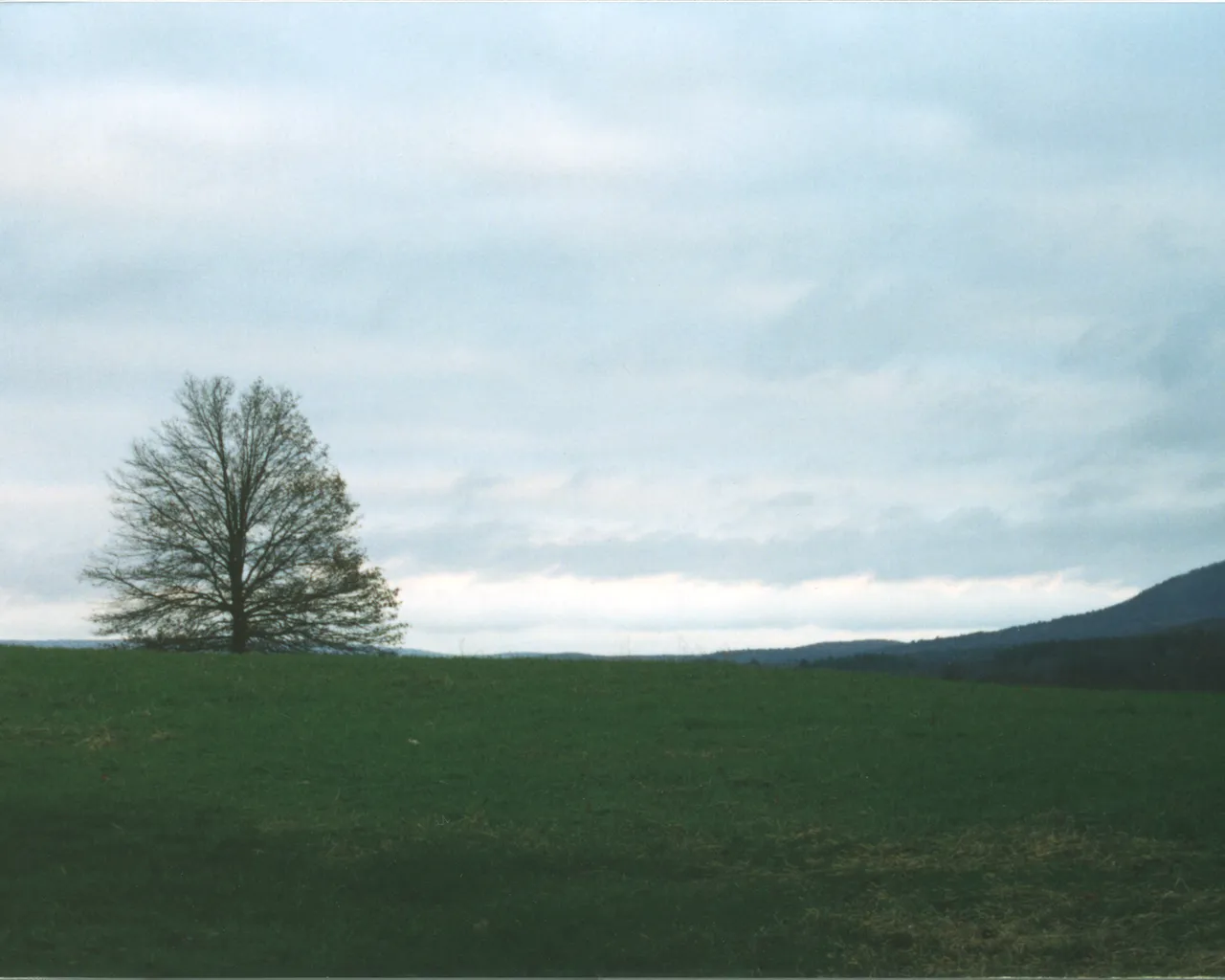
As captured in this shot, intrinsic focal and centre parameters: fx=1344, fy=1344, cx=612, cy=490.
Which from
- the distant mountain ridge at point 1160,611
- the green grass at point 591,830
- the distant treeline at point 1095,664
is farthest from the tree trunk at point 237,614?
the distant mountain ridge at point 1160,611

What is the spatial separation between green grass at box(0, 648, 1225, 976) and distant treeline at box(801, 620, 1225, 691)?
282 inches

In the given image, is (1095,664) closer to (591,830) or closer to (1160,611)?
(591,830)

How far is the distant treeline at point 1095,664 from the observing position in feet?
119

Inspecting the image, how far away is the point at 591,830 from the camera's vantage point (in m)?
18.8

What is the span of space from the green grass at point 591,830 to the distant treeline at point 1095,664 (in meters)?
7.17

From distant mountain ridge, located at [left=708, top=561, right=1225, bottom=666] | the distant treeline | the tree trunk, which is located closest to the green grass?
the distant treeline

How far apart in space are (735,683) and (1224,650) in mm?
16128

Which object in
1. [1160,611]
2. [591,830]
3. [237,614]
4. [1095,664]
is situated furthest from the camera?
[1160,611]

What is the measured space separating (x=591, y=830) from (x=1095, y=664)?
2487 cm

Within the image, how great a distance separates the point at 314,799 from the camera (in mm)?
20422

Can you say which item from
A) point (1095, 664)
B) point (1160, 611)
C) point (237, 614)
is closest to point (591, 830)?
point (1095, 664)

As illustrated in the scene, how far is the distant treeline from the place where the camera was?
3638 cm

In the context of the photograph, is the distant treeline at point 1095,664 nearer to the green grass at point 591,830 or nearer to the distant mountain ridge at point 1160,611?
the green grass at point 591,830

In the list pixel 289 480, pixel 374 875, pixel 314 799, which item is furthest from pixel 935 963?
pixel 289 480
